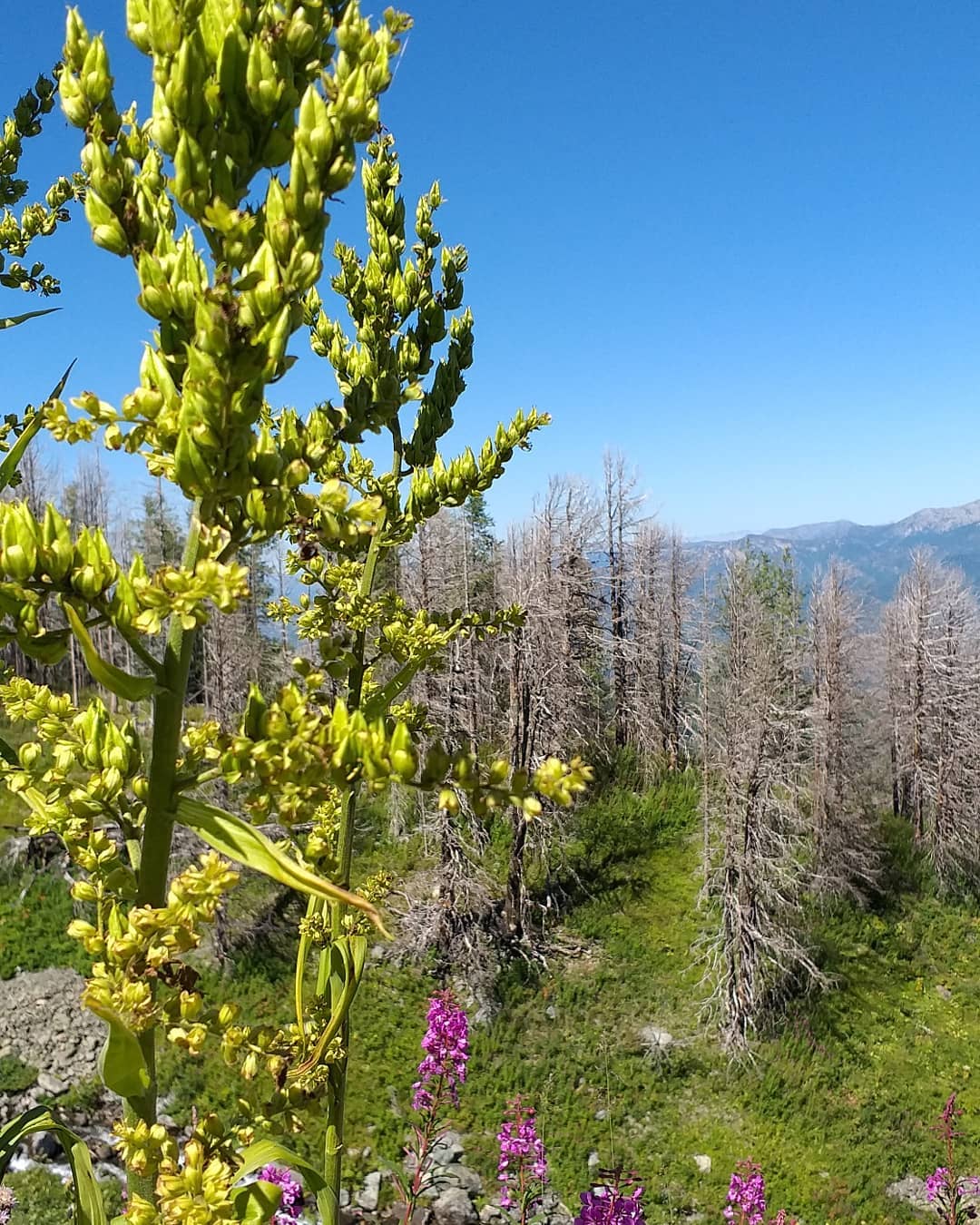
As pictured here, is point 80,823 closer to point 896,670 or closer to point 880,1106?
point 880,1106

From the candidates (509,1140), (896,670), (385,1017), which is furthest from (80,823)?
(896,670)

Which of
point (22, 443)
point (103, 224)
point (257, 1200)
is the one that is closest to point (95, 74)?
point (103, 224)

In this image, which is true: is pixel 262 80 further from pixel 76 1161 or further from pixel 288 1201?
pixel 288 1201

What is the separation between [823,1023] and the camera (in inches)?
688

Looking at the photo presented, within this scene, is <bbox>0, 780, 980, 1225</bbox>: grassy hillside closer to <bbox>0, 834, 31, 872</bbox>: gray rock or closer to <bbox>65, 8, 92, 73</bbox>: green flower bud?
<bbox>0, 834, 31, 872</bbox>: gray rock

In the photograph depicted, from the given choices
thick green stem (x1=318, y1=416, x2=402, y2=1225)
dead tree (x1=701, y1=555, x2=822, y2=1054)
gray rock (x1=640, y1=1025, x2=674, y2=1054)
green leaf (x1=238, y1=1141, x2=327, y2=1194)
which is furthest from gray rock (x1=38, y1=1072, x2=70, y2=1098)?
green leaf (x1=238, y1=1141, x2=327, y2=1194)

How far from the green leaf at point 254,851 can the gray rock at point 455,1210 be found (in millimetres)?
13738

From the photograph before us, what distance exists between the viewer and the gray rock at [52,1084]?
45.1 feet

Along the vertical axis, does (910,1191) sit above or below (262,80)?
below

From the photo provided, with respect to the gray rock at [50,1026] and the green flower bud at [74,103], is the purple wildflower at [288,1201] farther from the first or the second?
the gray rock at [50,1026]

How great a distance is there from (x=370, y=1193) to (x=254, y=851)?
14.3 metres

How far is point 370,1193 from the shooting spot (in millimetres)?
12281

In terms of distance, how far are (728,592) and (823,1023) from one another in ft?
44.2

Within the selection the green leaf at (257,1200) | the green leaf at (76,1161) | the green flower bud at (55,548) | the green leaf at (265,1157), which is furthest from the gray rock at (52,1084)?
the green flower bud at (55,548)
